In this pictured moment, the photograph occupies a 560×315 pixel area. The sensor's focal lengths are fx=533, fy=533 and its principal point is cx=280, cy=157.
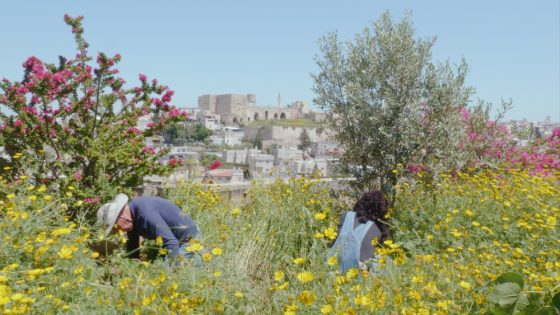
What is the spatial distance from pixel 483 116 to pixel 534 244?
4.29 metres

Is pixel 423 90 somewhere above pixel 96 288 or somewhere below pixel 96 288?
above

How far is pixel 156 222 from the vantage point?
3.93 meters

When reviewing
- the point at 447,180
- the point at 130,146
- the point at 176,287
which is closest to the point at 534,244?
the point at 447,180

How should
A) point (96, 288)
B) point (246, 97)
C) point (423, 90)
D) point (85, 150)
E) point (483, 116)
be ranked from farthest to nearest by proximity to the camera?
point (246, 97) → point (483, 116) → point (423, 90) → point (85, 150) → point (96, 288)

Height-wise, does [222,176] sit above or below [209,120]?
below

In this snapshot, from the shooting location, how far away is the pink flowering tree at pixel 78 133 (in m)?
5.78

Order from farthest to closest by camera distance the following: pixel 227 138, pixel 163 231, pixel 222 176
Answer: pixel 227 138, pixel 222 176, pixel 163 231

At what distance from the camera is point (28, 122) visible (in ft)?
19.5

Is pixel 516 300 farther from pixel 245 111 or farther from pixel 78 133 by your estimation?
pixel 245 111

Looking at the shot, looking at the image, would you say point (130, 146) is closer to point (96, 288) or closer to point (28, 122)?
point (28, 122)

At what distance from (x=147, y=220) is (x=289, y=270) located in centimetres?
112

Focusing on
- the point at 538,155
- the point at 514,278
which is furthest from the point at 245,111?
the point at 514,278

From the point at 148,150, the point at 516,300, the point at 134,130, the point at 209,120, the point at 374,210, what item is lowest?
the point at 516,300

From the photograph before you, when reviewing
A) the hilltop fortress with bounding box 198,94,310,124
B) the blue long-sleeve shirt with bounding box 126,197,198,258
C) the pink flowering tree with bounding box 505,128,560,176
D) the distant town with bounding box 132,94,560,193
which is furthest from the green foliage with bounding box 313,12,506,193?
the hilltop fortress with bounding box 198,94,310,124
